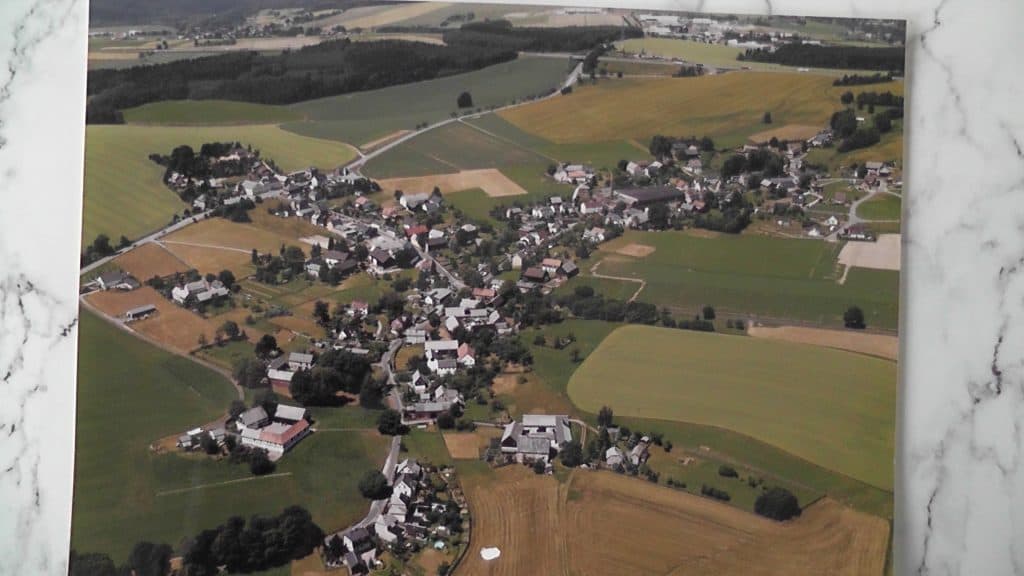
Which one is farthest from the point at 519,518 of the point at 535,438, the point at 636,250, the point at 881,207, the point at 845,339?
the point at 881,207

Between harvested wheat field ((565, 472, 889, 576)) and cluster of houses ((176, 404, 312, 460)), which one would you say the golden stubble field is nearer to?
harvested wheat field ((565, 472, 889, 576))

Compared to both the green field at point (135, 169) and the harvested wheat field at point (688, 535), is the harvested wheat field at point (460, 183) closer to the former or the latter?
the green field at point (135, 169)

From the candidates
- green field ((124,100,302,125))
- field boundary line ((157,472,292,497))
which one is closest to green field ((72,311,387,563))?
field boundary line ((157,472,292,497))

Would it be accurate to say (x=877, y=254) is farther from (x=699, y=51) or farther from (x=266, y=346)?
(x=266, y=346)

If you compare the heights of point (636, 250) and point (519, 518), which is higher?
point (636, 250)

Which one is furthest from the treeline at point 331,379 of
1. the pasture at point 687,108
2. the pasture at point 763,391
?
the pasture at point 687,108

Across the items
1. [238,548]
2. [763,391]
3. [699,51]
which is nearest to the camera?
[238,548]
